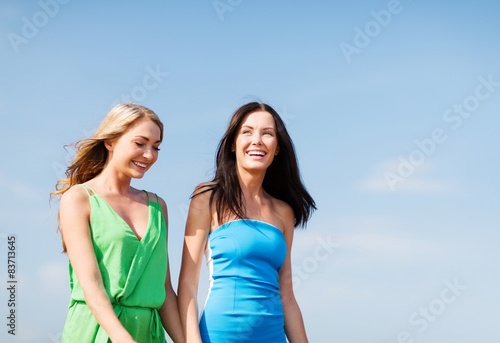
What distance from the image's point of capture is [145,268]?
167 inches

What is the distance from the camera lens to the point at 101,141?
15.0ft

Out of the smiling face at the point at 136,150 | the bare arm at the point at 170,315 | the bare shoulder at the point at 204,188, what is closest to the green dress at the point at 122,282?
the bare arm at the point at 170,315

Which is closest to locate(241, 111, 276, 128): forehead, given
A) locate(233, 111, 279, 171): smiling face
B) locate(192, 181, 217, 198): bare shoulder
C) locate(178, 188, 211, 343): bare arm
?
locate(233, 111, 279, 171): smiling face

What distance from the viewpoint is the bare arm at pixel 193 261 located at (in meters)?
4.59

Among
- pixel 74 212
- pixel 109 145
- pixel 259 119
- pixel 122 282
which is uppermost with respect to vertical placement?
pixel 259 119

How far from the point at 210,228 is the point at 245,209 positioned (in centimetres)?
33

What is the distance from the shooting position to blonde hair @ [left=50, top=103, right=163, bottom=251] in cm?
447

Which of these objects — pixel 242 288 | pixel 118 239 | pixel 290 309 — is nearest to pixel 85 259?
pixel 118 239

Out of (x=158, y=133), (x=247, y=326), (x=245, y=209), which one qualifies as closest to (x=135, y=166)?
(x=158, y=133)

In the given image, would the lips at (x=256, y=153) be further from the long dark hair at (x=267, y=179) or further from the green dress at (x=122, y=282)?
the green dress at (x=122, y=282)

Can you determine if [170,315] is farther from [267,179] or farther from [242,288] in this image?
[267,179]

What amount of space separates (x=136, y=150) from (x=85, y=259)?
83 centimetres

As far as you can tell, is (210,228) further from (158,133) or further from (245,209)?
(158,133)

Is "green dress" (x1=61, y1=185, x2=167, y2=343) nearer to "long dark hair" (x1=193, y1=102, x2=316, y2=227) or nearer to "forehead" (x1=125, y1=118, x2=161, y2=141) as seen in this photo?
"forehead" (x1=125, y1=118, x2=161, y2=141)
